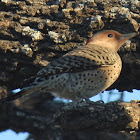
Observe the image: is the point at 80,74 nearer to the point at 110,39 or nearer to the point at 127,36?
the point at 127,36

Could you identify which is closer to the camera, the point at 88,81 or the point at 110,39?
the point at 88,81

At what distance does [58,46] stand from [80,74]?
474 mm

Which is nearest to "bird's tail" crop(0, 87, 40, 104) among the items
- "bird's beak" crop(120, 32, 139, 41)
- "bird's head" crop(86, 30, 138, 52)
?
"bird's head" crop(86, 30, 138, 52)

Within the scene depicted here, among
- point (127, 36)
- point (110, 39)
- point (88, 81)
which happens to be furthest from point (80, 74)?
point (110, 39)

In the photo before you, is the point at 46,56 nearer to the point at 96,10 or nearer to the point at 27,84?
the point at 27,84

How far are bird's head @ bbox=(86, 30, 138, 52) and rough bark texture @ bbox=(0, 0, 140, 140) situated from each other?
0.36 ft

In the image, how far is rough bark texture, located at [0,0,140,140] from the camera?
3.59 m

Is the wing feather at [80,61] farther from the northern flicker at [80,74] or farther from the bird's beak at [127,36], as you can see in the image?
the bird's beak at [127,36]

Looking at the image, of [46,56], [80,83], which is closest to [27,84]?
[46,56]

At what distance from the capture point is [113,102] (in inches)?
149

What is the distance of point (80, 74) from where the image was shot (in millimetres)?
4305

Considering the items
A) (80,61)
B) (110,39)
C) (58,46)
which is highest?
(58,46)

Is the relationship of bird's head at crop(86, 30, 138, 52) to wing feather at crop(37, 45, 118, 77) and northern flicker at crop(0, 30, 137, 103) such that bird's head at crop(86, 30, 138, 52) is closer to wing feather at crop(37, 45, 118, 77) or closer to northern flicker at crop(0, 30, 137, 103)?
northern flicker at crop(0, 30, 137, 103)

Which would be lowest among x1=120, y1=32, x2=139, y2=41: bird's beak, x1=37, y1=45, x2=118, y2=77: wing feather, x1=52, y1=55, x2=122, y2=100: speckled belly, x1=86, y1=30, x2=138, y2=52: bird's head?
x1=52, y1=55, x2=122, y2=100: speckled belly
